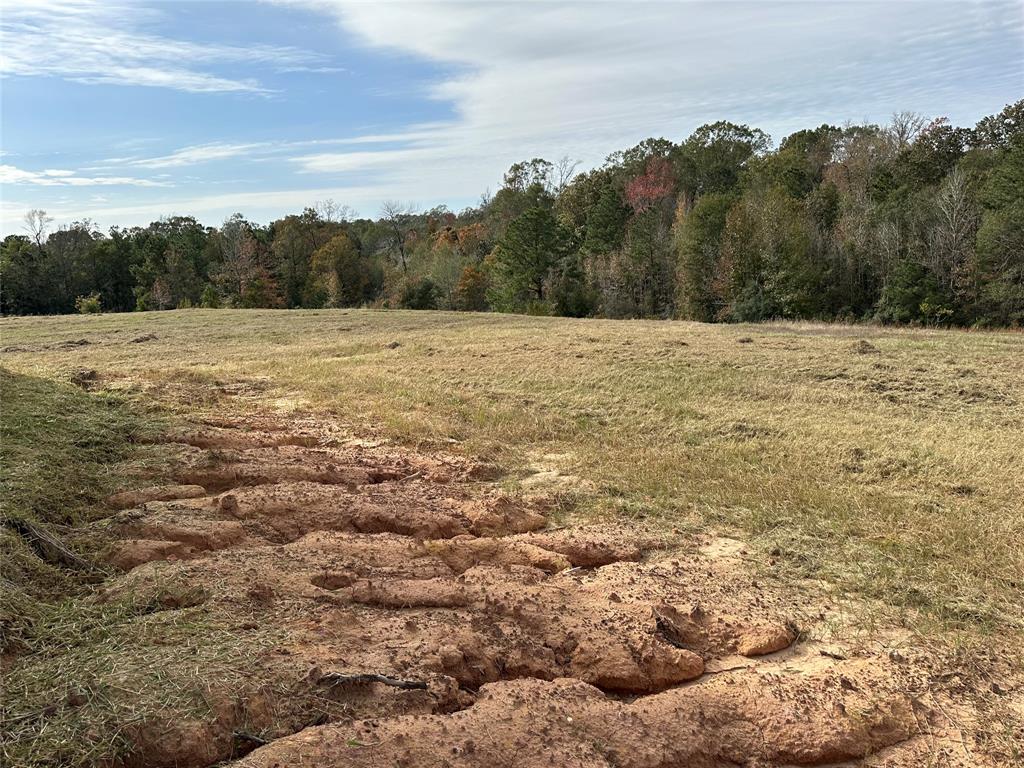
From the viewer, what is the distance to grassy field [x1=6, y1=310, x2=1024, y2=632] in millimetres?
5785

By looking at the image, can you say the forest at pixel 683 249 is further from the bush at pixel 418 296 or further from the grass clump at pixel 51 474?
the grass clump at pixel 51 474

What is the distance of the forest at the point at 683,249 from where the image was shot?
3912 centimetres

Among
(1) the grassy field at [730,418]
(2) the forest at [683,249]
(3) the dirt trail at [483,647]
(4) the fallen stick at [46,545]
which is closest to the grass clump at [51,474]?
(4) the fallen stick at [46,545]

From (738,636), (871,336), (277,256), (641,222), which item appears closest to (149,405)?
(738,636)

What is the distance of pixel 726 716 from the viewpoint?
3465 millimetres

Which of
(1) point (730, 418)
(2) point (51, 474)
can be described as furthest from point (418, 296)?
(2) point (51, 474)

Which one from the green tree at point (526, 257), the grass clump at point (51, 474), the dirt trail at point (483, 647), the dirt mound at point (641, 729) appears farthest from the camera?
the green tree at point (526, 257)

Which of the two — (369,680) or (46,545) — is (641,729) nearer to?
(369,680)

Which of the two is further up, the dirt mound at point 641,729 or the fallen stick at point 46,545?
the fallen stick at point 46,545

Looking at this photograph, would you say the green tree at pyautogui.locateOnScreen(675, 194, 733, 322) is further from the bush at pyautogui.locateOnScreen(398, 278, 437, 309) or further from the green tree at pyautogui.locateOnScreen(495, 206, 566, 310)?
the bush at pyautogui.locateOnScreen(398, 278, 437, 309)

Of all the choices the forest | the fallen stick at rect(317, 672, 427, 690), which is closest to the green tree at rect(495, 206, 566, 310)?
the forest

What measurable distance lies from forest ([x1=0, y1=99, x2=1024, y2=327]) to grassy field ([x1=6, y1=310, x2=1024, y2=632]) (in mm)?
19980

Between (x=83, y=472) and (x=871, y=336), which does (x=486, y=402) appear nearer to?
(x=83, y=472)

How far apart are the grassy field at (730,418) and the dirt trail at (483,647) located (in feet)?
3.71
